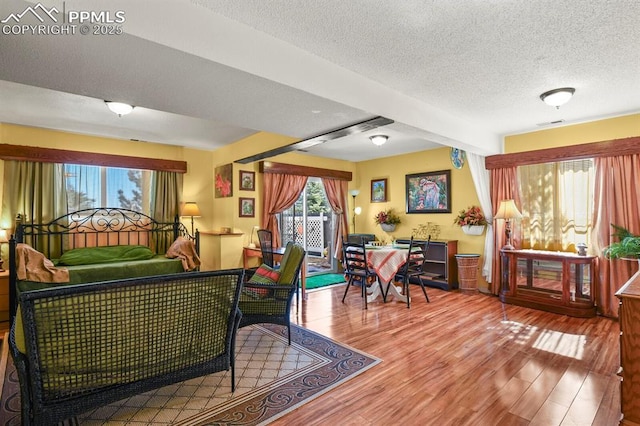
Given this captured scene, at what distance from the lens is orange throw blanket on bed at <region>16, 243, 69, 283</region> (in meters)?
3.65

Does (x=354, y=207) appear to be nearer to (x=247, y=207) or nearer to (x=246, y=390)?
(x=247, y=207)

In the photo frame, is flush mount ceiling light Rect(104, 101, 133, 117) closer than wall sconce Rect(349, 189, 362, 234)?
Yes

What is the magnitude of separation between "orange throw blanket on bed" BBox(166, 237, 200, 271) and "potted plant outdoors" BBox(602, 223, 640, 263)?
5403 millimetres

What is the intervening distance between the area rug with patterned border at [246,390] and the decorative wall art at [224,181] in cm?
313

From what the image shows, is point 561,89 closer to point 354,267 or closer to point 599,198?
point 599,198

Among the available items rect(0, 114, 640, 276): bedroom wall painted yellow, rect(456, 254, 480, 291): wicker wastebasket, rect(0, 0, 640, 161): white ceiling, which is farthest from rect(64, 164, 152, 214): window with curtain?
rect(456, 254, 480, 291): wicker wastebasket

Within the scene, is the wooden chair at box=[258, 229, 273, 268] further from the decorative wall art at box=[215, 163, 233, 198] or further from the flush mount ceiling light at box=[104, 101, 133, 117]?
the flush mount ceiling light at box=[104, 101, 133, 117]

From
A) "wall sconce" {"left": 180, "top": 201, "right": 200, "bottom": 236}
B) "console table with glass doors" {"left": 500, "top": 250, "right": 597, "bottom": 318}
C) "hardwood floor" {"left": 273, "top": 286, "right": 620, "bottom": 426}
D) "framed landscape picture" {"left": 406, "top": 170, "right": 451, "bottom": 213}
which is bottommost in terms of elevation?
"hardwood floor" {"left": 273, "top": 286, "right": 620, "bottom": 426}

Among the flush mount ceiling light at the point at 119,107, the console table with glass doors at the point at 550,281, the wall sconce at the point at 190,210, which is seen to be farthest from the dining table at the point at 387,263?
the flush mount ceiling light at the point at 119,107

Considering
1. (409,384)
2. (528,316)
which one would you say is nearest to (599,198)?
(528,316)

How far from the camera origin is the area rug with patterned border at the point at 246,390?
6.65 feet

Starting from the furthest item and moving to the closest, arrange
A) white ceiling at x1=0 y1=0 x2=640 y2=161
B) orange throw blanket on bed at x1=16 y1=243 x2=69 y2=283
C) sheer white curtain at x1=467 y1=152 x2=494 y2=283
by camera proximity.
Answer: sheer white curtain at x1=467 y1=152 x2=494 y2=283, orange throw blanket on bed at x1=16 y1=243 x2=69 y2=283, white ceiling at x1=0 y1=0 x2=640 y2=161

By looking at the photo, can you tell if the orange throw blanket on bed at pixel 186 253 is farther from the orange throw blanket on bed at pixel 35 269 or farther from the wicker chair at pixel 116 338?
the wicker chair at pixel 116 338

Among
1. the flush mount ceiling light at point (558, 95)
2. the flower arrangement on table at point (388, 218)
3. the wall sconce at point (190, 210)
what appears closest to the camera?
the flush mount ceiling light at point (558, 95)
